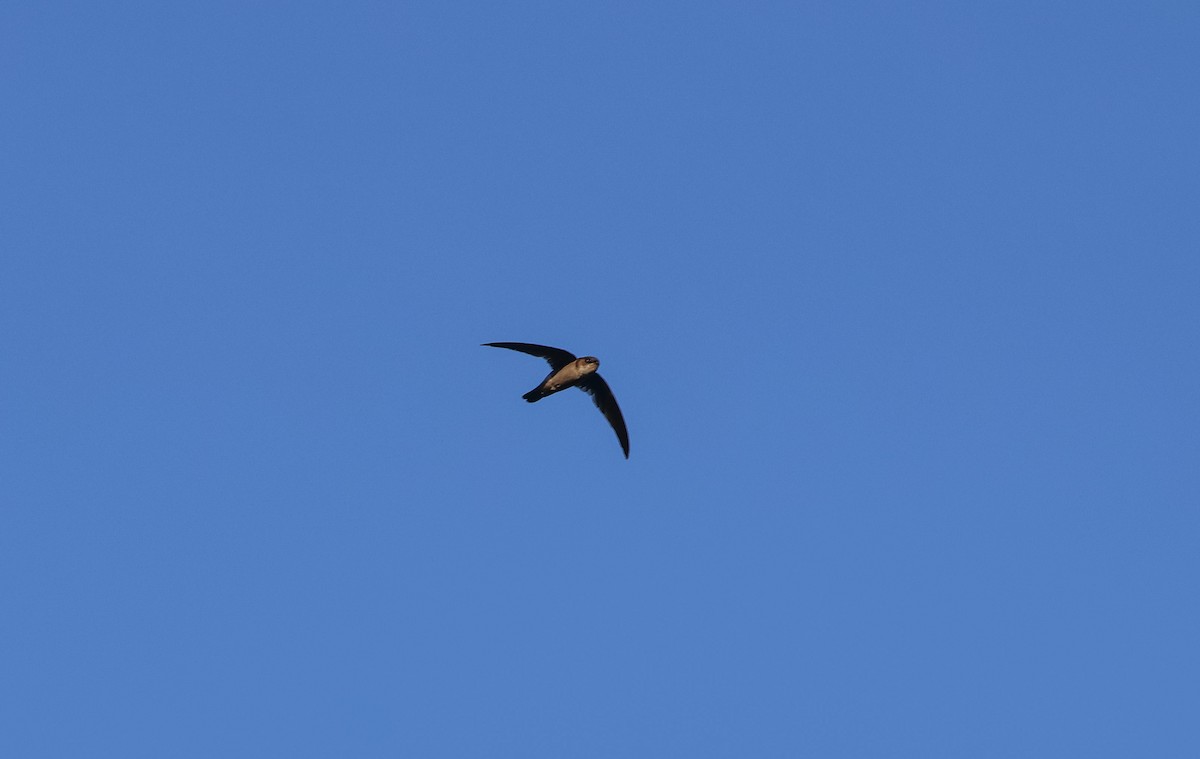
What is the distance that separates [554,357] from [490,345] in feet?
8.89

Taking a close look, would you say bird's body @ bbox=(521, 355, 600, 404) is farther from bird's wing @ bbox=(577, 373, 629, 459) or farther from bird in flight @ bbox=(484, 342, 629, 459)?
bird's wing @ bbox=(577, 373, 629, 459)

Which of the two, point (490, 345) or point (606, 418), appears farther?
point (606, 418)

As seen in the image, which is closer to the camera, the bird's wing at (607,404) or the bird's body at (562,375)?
the bird's body at (562,375)

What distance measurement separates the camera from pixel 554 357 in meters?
53.0

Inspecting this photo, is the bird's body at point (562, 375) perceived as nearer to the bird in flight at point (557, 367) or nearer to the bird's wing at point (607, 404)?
the bird in flight at point (557, 367)

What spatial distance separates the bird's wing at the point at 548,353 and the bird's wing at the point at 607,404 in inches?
90.7

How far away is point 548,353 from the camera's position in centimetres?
5303

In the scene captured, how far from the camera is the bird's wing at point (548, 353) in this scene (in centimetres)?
5247

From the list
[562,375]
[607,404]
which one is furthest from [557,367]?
[607,404]

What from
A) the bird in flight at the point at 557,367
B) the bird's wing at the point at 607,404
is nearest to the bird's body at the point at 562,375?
the bird in flight at the point at 557,367

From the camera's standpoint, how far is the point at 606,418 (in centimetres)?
5550

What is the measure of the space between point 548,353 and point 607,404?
10.7 feet

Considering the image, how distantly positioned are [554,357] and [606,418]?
10.9ft

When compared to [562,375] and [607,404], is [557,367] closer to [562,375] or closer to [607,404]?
Result: [562,375]
